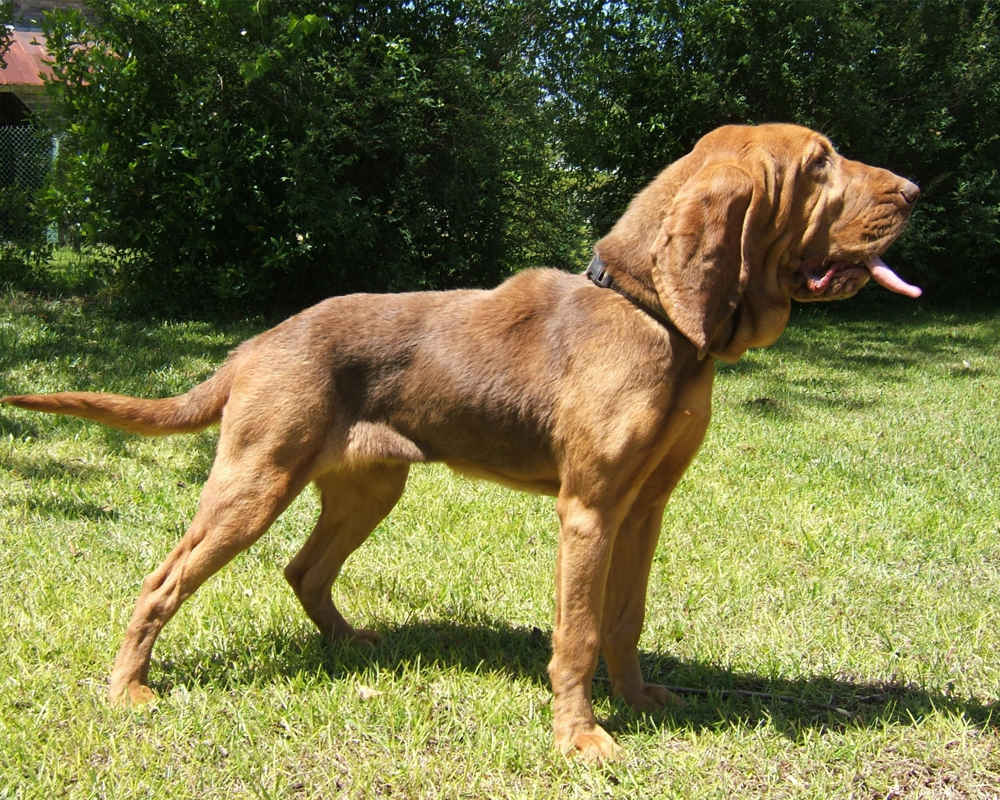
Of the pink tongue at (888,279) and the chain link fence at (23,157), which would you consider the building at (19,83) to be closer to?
the chain link fence at (23,157)

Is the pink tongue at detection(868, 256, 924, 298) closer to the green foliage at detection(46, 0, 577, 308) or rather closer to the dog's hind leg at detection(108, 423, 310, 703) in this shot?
the dog's hind leg at detection(108, 423, 310, 703)

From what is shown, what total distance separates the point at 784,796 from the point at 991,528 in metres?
2.98

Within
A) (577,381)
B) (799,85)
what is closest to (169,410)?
(577,381)

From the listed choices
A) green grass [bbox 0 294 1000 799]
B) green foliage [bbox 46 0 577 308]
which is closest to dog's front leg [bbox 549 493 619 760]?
green grass [bbox 0 294 1000 799]

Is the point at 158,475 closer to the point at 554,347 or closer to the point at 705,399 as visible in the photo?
the point at 554,347

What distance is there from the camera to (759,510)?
17.6 ft

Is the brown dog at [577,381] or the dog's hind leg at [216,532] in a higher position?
the brown dog at [577,381]

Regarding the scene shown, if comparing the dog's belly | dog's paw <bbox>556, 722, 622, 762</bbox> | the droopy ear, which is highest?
the droopy ear

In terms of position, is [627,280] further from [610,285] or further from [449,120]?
[449,120]

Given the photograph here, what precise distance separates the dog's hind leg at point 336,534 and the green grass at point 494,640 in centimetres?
15

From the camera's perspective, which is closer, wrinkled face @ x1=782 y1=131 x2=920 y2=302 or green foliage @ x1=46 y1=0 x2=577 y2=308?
wrinkled face @ x1=782 y1=131 x2=920 y2=302

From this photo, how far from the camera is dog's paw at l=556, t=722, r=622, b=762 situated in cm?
301

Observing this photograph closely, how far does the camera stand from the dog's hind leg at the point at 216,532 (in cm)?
324

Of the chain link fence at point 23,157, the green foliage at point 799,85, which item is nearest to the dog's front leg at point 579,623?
the green foliage at point 799,85
